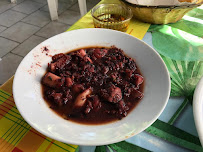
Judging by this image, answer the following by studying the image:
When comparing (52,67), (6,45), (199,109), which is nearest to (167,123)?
(199,109)

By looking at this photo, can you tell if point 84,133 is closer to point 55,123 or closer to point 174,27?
point 55,123

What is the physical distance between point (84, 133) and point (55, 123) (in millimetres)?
122

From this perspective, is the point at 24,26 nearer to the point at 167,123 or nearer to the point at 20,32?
the point at 20,32

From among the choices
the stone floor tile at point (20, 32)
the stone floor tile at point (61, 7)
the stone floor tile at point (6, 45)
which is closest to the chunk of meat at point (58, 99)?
the stone floor tile at point (6, 45)

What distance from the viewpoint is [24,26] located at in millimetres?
3162

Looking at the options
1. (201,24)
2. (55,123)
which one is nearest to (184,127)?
(55,123)

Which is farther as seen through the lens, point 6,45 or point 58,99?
point 6,45

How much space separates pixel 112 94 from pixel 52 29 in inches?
100

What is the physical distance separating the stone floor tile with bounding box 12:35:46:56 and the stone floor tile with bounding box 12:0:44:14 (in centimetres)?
84

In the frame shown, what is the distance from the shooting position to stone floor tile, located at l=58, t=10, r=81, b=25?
3.29 meters

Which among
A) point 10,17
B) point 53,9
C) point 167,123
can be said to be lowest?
point 10,17

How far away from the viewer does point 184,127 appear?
84cm

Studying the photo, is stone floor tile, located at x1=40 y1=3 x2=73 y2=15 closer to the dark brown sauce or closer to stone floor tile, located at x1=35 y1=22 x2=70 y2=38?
stone floor tile, located at x1=35 y1=22 x2=70 y2=38

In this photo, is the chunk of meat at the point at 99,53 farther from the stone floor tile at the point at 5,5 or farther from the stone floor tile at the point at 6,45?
the stone floor tile at the point at 5,5
